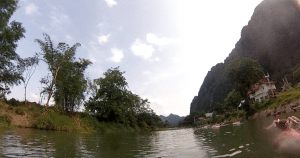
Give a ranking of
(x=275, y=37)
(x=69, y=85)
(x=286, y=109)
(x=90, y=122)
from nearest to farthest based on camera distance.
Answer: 1. (x=69, y=85)
2. (x=286, y=109)
3. (x=90, y=122)
4. (x=275, y=37)

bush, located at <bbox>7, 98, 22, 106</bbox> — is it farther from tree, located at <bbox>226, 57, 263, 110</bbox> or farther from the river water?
tree, located at <bbox>226, 57, 263, 110</bbox>

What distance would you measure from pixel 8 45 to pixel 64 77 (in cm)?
860

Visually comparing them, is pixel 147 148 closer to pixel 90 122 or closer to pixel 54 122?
pixel 54 122

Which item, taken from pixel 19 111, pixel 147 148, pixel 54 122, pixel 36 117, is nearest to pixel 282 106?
pixel 147 148

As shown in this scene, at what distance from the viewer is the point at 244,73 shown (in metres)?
38.7

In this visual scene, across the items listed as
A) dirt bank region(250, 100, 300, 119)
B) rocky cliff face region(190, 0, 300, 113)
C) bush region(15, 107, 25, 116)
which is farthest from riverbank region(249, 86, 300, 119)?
rocky cliff face region(190, 0, 300, 113)

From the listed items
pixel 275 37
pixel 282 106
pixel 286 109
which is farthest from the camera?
pixel 275 37

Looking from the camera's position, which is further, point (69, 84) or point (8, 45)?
point (69, 84)

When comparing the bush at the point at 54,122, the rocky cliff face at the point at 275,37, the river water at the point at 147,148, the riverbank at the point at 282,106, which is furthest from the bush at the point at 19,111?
the rocky cliff face at the point at 275,37

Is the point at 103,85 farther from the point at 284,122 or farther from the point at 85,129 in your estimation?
the point at 284,122

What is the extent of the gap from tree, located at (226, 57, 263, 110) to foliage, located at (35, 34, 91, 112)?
32533 millimetres

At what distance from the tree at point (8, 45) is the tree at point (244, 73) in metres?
40.0

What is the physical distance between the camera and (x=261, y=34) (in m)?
116

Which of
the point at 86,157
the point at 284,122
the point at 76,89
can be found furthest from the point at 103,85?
the point at 284,122
